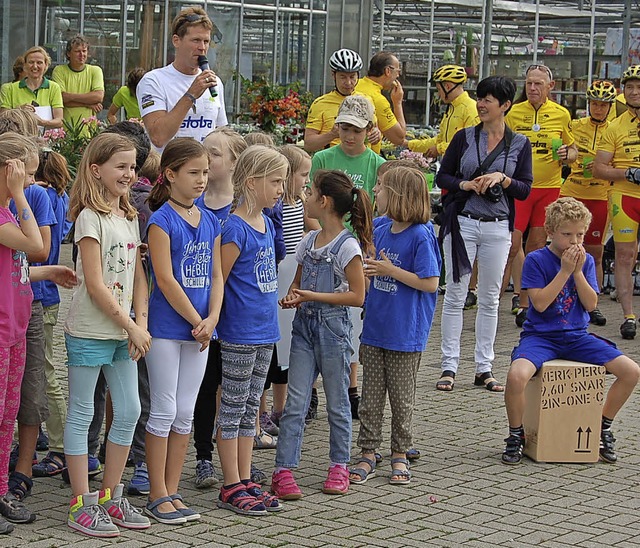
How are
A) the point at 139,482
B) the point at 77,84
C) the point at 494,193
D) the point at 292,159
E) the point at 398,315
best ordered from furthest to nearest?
the point at 77,84 → the point at 494,193 → the point at 292,159 → the point at 398,315 → the point at 139,482

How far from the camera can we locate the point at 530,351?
6.61 meters

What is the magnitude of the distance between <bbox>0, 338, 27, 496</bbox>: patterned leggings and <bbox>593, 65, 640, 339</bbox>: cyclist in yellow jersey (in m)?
6.55

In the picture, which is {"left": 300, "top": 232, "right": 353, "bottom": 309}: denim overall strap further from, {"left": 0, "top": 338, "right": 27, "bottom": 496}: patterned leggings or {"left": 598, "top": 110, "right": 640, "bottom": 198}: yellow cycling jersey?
{"left": 598, "top": 110, "right": 640, "bottom": 198}: yellow cycling jersey

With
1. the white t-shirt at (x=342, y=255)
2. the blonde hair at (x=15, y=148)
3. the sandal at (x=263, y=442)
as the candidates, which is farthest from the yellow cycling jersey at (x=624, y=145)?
the blonde hair at (x=15, y=148)

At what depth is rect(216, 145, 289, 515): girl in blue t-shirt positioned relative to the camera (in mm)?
5441

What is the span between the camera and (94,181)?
5160mm

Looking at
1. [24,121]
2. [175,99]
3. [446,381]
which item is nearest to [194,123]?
[175,99]

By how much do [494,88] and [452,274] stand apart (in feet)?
4.21

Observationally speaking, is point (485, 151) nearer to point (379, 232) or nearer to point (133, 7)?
point (379, 232)

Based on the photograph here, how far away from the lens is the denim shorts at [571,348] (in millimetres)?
6652

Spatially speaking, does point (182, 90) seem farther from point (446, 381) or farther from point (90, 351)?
point (446, 381)

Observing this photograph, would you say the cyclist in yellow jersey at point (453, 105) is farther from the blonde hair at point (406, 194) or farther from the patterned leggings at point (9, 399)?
the patterned leggings at point (9, 399)

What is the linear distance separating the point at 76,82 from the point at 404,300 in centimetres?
874

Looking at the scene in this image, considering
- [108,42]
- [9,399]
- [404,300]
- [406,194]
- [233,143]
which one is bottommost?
[9,399]
